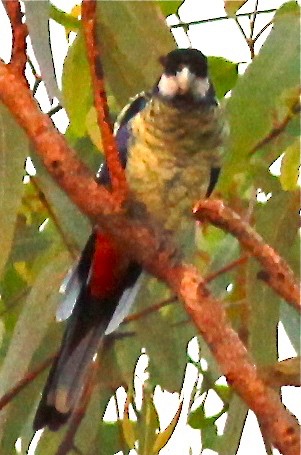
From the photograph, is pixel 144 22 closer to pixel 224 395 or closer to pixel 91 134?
pixel 91 134

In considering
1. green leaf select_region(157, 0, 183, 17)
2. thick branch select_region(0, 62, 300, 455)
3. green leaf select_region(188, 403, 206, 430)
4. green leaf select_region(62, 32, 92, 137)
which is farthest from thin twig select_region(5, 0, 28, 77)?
green leaf select_region(188, 403, 206, 430)

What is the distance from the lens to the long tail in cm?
64

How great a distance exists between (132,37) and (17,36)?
11 centimetres

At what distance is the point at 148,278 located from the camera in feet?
2.40

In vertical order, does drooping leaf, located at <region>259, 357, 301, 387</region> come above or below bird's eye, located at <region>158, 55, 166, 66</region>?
below

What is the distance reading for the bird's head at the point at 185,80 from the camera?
0.61 m

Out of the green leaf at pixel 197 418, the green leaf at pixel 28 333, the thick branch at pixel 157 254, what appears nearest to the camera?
the thick branch at pixel 157 254

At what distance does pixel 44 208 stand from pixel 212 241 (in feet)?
0.57

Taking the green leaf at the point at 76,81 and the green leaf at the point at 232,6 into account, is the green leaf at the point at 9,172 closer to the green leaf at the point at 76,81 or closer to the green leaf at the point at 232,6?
the green leaf at the point at 76,81

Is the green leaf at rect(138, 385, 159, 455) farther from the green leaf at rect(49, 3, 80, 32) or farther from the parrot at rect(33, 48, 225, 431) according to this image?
the green leaf at rect(49, 3, 80, 32)

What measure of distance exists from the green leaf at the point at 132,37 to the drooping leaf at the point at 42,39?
68mm

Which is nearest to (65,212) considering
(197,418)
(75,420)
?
(75,420)

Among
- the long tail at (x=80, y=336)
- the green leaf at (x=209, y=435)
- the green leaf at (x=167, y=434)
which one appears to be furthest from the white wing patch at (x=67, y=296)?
the green leaf at (x=209, y=435)

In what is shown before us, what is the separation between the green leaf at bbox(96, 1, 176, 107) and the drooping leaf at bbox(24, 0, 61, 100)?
0.07m
